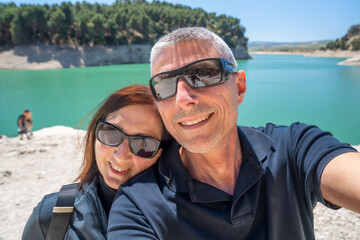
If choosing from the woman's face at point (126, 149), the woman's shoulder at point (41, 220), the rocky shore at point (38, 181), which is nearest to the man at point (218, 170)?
the woman's face at point (126, 149)

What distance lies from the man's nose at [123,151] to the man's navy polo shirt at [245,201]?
25 cm

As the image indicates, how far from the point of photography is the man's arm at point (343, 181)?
101 centimetres

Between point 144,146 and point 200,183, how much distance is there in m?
0.48

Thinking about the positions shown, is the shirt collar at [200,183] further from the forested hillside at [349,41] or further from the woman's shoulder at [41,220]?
the forested hillside at [349,41]

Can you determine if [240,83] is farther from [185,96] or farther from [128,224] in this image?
[128,224]

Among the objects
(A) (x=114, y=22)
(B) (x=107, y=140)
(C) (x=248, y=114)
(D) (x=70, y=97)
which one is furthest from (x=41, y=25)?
(B) (x=107, y=140)

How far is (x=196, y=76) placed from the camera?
52.6 inches

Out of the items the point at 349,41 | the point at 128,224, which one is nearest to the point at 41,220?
the point at 128,224

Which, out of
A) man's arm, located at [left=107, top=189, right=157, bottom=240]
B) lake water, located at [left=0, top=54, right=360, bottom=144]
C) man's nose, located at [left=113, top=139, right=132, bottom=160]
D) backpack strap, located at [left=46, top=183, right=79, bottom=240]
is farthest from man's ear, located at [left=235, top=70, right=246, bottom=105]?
lake water, located at [left=0, top=54, right=360, bottom=144]

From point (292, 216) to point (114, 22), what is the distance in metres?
54.6

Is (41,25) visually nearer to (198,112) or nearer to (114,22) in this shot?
(114,22)

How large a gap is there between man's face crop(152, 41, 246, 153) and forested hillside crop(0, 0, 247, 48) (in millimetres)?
41186

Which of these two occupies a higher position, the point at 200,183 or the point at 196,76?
the point at 196,76

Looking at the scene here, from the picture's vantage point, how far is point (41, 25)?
136 feet
